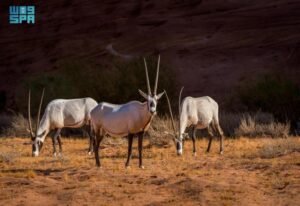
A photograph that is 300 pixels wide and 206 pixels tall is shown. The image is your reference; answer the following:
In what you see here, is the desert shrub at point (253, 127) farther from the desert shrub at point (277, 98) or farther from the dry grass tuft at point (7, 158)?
the dry grass tuft at point (7, 158)

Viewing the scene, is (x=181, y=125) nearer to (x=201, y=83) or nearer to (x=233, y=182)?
(x=233, y=182)

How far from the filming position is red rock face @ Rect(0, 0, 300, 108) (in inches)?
1436

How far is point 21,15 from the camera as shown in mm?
49844

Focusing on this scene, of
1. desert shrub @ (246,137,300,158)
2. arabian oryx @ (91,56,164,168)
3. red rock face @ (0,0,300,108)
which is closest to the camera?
arabian oryx @ (91,56,164,168)

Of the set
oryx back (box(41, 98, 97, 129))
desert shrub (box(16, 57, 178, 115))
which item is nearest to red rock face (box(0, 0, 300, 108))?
desert shrub (box(16, 57, 178, 115))

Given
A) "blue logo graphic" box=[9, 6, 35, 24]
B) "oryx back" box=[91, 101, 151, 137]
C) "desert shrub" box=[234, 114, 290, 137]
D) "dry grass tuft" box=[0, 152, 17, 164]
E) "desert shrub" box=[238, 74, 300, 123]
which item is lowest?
"dry grass tuft" box=[0, 152, 17, 164]

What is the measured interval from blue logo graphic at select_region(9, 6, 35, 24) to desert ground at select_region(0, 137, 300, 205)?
30966mm

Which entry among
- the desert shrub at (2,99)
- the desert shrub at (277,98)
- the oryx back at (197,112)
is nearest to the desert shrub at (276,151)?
the oryx back at (197,112)

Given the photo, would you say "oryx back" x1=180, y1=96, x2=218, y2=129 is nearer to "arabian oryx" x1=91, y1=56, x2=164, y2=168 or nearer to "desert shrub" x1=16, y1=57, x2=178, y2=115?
"arabian oryx" x1=91, y1=56, x2=164, y2=168

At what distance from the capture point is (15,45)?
4434cm

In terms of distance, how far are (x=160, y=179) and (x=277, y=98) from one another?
1502 centimetres

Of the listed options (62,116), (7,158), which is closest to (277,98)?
(62,116)

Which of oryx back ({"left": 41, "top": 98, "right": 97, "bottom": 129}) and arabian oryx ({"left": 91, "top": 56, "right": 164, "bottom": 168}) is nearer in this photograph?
arabian oryx ({"left": 91, "top": 56, "right": 164, "bottom": 168})

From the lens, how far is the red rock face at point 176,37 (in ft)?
120
